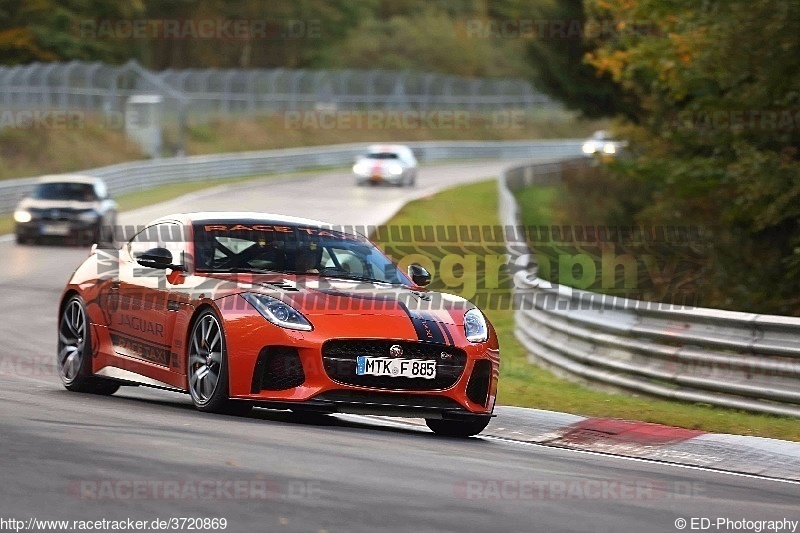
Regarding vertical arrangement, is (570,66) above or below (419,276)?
below

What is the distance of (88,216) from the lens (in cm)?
2906

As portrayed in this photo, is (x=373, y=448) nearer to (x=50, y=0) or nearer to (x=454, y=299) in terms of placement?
(x=454, y=299)

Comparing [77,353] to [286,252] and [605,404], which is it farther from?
[605,404]

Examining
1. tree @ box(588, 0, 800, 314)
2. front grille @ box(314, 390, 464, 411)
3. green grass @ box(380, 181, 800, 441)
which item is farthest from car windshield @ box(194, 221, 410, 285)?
tree @ box(588, 0, 800, 314)

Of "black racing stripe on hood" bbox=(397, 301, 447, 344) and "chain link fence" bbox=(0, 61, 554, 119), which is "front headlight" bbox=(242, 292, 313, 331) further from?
"chain link fence" bbox=(0, 61, 554, 119)

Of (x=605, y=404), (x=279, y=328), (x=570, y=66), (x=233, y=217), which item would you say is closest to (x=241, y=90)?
(x=570, y=66)

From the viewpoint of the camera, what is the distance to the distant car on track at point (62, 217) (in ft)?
95.0

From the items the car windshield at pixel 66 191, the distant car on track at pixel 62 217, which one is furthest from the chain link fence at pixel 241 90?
the distant car on track at pixel 62 217

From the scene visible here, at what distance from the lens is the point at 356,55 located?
109250 mm

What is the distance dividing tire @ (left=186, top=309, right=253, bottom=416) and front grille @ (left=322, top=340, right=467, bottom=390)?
2.04 feet

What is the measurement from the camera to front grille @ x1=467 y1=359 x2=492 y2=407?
9.70 metres

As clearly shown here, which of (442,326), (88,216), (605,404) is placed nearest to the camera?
(442,326)

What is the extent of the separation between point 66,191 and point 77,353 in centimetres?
1894

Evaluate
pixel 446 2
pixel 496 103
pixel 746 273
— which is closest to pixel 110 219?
pixel 746 273
